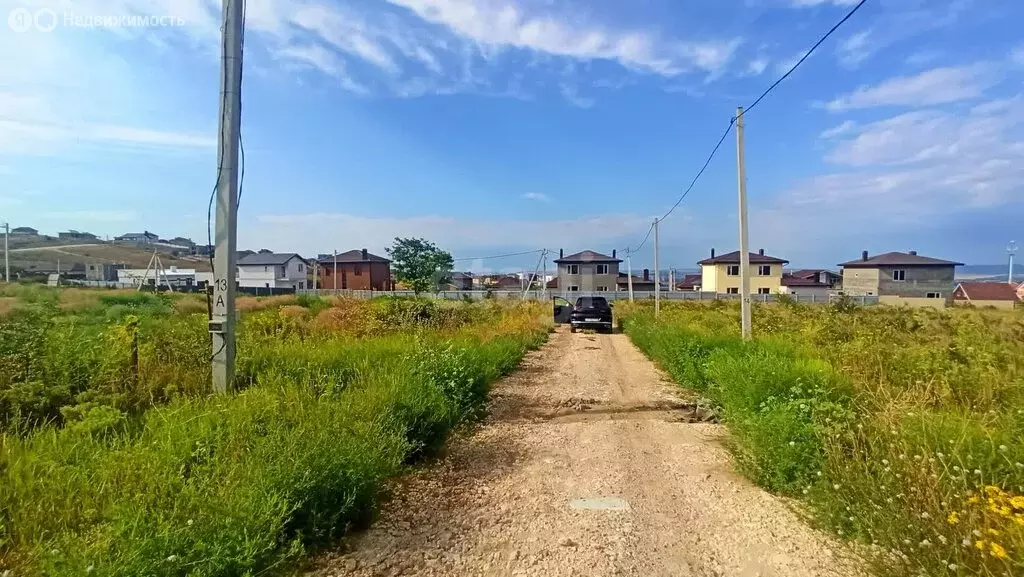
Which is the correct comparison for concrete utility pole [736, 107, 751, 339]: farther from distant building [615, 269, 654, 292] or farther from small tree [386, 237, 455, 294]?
distant building [615, 269, 654, 292]

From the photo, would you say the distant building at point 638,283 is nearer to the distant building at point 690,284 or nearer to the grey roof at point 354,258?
the distant building at point 690,284

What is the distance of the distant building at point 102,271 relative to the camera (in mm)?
61216

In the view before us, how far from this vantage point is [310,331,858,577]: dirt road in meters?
3.00

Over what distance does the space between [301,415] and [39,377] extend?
8.39 ft

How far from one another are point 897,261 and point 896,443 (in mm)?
61837

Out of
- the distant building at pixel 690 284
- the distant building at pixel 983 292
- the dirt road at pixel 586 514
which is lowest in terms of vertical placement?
the dirt road at pixel 586 514

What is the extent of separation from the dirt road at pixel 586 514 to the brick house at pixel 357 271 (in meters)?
57.8

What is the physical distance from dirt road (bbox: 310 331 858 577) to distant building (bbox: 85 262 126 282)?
72.1 m

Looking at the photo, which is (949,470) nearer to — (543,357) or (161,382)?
(161,382)

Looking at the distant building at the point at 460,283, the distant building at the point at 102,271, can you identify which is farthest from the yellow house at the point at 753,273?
the distant building at the point at 102,271

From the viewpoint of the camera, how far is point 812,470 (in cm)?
383

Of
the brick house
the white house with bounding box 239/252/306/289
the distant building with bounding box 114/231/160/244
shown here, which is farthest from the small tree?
the distant building with bounding box 114/231/160/244

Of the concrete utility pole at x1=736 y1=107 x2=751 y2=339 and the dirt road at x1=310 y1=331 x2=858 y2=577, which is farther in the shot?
the concrete utility pole at x1=736 y1=107 x2=751 y2=339

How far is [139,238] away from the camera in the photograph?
337ft
